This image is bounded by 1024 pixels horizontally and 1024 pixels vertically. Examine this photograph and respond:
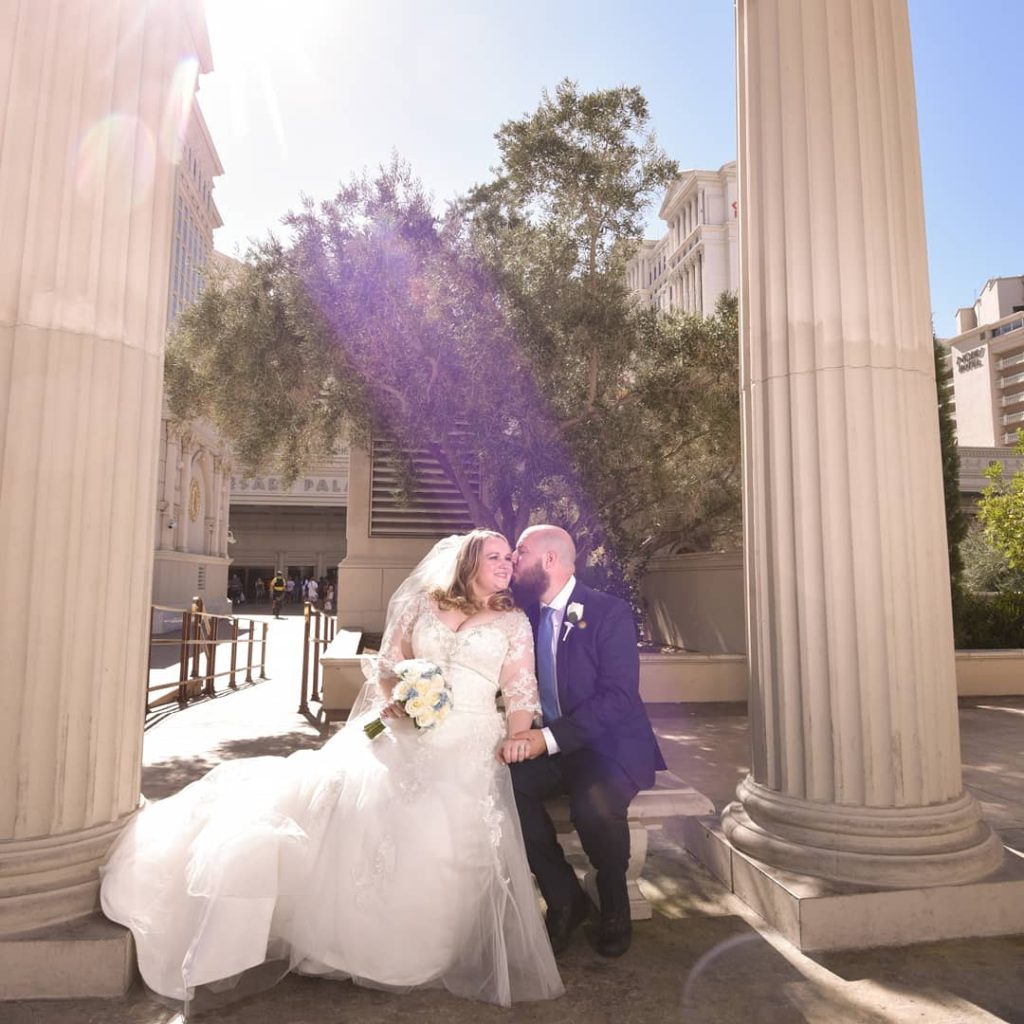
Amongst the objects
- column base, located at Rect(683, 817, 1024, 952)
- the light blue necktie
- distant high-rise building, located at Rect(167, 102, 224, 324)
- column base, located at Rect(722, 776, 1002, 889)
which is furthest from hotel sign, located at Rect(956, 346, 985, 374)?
the light blue necktie

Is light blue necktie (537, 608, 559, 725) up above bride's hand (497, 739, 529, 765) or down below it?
above

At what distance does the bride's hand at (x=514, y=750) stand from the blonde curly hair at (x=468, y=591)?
0.58 meters

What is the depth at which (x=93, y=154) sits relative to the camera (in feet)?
10.7

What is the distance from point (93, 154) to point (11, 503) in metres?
1.46

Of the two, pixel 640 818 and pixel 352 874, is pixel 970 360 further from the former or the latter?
pixel 352 874

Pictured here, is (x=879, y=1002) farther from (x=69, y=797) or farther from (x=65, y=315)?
(x=65, y=315)

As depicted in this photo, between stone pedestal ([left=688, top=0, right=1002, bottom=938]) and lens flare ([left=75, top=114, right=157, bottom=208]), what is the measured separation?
285 centimetres

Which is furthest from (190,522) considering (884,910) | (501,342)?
(884,910)

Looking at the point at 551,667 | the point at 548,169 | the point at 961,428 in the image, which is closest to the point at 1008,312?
the point at 961,428

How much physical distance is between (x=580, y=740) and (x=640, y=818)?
0.49 m

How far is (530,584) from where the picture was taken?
3.74 metres

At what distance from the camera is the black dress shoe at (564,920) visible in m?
3.15

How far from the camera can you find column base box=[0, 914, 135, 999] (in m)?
2.73

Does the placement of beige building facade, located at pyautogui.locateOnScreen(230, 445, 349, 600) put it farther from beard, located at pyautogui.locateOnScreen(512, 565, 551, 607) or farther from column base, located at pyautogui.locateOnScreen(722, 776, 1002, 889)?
column base, located at pyautogui.locateOnScreen(722, 776, 1002, 889)
